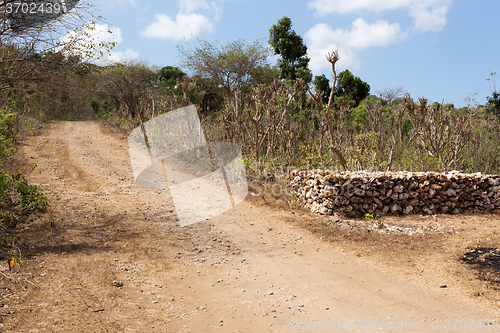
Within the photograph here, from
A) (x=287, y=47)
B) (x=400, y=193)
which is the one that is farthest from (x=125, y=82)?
(x=400, y=193)

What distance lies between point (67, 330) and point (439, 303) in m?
3.63

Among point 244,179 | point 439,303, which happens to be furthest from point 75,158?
point 439,303

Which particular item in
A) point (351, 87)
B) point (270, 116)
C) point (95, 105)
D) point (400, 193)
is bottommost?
point (400, 193)

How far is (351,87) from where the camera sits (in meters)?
17.0

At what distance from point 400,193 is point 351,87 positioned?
451 inches

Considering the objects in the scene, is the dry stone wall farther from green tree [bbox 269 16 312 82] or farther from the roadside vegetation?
green tree [bbox 269 16 312 82]

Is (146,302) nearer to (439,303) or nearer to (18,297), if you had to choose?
(18,297)

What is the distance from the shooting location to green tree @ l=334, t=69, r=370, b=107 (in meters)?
16.7

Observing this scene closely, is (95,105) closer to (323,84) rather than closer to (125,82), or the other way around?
(125,82)

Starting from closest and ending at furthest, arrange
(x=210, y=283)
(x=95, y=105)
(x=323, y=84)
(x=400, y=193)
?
(x=210, y=283) < (x=400, y=193) < (x=323, y=84) < (x=95, y=105)

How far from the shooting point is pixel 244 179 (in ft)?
29.1

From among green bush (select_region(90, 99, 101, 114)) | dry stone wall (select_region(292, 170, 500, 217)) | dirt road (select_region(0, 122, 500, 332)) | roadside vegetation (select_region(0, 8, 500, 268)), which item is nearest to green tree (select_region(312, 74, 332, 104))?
roadside vegetation (select_region(0, 8, 500, 268))

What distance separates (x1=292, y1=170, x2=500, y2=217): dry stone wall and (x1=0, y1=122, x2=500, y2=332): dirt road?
2.19 ft

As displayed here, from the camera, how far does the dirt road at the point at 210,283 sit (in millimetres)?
3045
